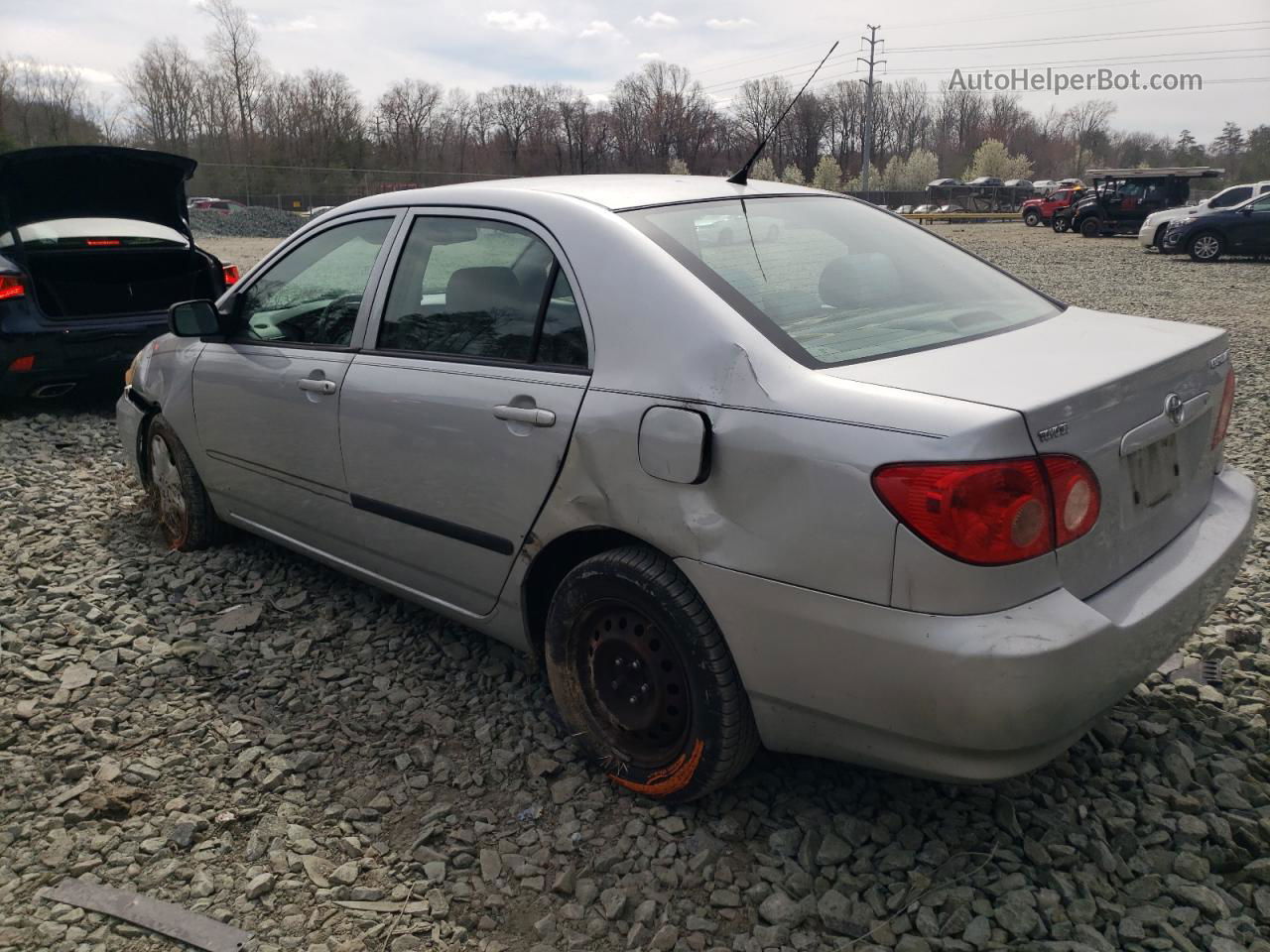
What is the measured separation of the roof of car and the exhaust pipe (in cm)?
476

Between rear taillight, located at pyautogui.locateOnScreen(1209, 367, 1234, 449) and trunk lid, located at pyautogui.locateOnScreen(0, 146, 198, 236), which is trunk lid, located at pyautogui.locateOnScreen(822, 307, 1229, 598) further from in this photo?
trunk lid, located at pyautogui.locateOnScreen(0, 146, 198, 236)

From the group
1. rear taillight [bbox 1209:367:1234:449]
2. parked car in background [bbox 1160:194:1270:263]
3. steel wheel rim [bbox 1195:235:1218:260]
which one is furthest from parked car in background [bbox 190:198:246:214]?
rear taillight [bbox 1209:367:1234:449]

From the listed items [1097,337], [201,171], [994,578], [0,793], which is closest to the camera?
[994,578]

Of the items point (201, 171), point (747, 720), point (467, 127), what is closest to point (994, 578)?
point (747, 720)

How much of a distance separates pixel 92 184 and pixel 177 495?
419 cm

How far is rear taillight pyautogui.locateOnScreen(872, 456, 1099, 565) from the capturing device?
199 cm

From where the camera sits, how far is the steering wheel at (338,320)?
3521mm

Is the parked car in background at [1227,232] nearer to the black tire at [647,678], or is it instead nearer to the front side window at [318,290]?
the front side window at [318,290]

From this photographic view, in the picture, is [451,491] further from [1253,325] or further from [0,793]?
[1253,325]

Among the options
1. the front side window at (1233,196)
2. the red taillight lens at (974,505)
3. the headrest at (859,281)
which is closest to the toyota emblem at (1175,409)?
the red taillight lens at (974,505)

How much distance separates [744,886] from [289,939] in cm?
108

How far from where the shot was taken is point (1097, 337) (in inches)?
105

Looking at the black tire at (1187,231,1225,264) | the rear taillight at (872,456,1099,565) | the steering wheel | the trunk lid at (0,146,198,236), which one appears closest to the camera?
the rear taillight at (872,456,1099,565)

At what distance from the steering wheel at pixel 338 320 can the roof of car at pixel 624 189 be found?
1.23 feet
